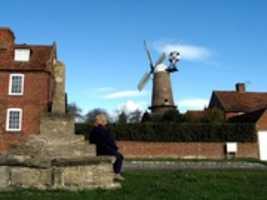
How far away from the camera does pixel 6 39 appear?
35.2 m

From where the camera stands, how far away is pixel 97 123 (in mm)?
9773

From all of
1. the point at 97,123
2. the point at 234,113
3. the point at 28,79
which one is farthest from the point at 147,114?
the point at 97,123

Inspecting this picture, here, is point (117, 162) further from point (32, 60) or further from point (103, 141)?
point (32, 60)

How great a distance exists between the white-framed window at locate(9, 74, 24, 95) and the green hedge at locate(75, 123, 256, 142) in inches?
255

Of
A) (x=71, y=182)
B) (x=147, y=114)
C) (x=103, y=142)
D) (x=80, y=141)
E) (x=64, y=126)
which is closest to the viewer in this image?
(x=71, y=182)

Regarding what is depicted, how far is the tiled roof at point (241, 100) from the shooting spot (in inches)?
1825

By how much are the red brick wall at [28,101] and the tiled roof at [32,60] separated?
0.66 meters

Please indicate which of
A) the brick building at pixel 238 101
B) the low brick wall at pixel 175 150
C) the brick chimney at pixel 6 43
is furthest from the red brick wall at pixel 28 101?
the brick building at pixel 238 101

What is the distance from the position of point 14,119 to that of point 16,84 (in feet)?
11.1

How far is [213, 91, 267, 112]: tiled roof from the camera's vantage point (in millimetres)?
46344

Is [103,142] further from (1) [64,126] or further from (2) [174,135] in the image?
(2) [174,135]

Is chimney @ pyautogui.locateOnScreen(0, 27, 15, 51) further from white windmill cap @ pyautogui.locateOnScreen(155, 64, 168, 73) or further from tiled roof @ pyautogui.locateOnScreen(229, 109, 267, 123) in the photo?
tiled roof @ pyautogui.locateOnScreen(229, 109, 267, 123)

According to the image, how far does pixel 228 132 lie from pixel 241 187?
23479 mm

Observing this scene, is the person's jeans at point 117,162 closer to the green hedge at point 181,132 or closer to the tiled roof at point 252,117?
the green hedge at point 181,132
